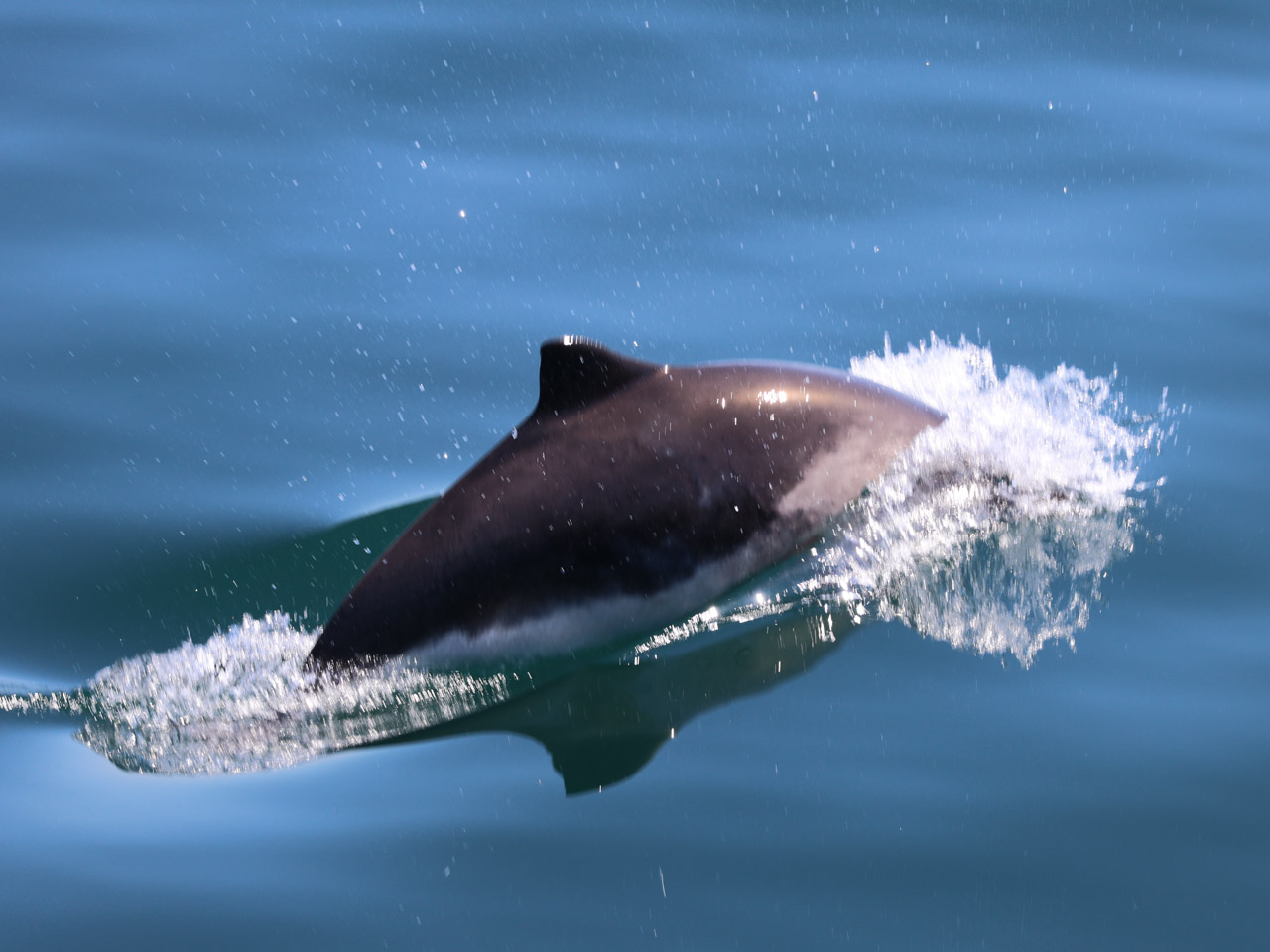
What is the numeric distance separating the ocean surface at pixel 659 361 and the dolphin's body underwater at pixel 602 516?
0.18 metres

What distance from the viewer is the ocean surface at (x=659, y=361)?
5.57 metres

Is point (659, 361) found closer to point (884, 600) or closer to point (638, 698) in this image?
point (884, 600)

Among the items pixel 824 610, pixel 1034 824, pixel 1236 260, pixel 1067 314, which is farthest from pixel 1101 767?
pixel 1236 260

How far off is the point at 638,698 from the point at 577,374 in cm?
153

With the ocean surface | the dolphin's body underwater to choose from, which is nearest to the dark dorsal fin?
the dolphin's body underwater

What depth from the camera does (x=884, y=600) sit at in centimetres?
725

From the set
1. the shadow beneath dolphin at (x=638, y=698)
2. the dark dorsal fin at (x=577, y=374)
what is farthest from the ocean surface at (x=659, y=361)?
the dark dorsal fin at (x=577, y=374)

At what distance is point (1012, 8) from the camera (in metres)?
14.8

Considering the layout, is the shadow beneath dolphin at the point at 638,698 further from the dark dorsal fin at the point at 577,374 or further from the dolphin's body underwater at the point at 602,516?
the dark dorsal fin at the point at 577,374

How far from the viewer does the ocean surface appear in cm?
557

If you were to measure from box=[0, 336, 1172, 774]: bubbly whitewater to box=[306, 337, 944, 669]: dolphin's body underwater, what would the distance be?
5.4 inches

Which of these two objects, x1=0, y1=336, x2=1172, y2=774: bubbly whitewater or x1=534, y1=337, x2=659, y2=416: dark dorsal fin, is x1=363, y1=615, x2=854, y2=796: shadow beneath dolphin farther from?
x1=534, y1=337, x2=659, y2=416: dark dorsal fin

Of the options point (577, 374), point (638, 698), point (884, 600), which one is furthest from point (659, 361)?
point (638, 698)

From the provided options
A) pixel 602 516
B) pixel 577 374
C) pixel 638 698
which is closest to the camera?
pixel 638 698
